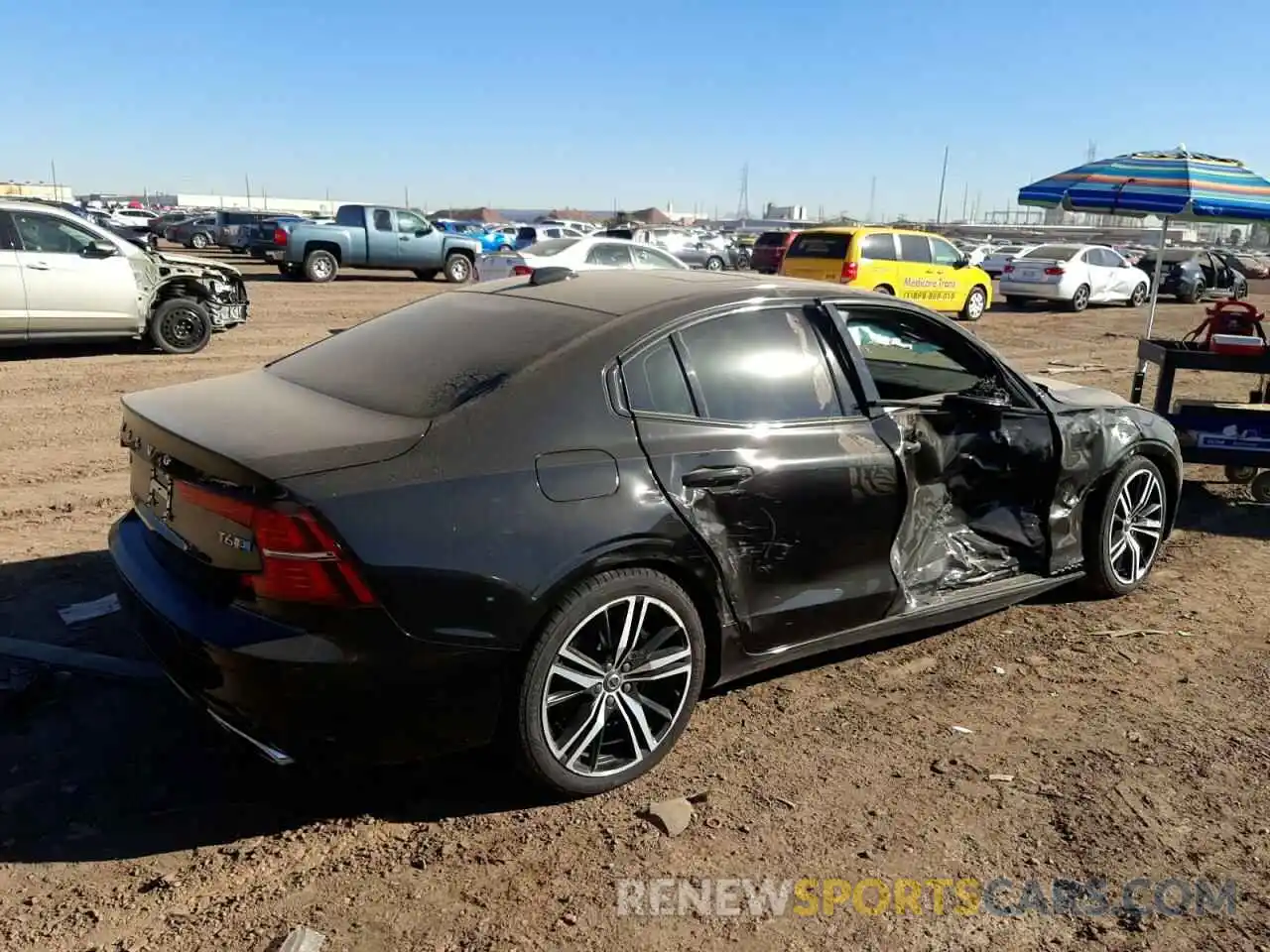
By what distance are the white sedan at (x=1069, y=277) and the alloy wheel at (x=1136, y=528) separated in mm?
18460

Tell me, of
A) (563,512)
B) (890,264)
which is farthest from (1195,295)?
(563,512)

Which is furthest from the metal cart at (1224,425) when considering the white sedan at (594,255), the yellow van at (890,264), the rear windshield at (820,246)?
the white sedan at (594,255)

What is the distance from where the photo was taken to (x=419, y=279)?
2644 cm

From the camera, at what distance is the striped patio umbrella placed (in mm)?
9086

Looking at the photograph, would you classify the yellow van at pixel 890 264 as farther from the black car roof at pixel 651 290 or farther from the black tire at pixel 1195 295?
the black car roof at pixel 651 290

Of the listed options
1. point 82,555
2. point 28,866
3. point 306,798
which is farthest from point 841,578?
point 82,555

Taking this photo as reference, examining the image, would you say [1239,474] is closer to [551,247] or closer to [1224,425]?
[1224,425]

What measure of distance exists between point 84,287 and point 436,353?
924cm

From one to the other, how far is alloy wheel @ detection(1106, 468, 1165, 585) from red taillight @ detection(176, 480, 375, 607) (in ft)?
12.6

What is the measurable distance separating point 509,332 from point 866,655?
2.14m

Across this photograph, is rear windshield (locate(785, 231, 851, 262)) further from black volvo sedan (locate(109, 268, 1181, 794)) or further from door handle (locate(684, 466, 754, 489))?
door handle (locate(684, 466, 754, 489))

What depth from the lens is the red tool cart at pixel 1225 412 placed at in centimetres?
678

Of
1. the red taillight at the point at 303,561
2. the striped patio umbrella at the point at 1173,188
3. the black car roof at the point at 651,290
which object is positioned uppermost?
the striped patio umbrella at the point at 1173,188

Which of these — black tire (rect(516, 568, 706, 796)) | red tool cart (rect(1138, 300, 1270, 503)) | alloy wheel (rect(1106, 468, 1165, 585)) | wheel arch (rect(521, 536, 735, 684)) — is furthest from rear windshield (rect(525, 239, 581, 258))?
black tire (rect(516, 568, 706, 796))
